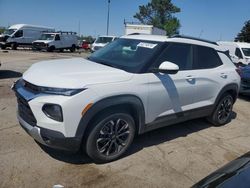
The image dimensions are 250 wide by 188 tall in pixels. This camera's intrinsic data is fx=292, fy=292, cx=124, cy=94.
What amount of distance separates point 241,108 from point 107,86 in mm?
5657

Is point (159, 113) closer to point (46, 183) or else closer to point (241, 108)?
point (46, 183)

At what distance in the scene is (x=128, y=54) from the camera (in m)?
4.82

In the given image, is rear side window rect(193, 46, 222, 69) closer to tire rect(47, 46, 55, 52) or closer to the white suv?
the white suv

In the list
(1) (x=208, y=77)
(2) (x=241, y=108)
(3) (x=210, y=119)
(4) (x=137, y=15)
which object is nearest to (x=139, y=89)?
(1) (x=208, y=77)

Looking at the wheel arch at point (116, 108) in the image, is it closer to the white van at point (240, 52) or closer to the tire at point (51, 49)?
the white van at point (240, 52)

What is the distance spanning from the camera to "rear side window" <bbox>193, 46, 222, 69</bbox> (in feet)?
17.4

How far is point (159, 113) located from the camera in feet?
15.1

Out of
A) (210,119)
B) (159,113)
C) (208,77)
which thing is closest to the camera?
(159,113)

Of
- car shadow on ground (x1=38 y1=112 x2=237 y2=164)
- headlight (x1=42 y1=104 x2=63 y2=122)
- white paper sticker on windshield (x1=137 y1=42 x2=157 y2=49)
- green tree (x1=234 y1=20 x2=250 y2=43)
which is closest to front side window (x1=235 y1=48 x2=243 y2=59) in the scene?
car shadow on ground (x1=38 y1=112 x2=237 y2=164)

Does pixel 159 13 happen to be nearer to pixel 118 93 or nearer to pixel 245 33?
pixel 245 33

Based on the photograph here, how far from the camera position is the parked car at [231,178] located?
2.30 meters

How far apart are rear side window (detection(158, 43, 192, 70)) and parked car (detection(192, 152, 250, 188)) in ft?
7.35

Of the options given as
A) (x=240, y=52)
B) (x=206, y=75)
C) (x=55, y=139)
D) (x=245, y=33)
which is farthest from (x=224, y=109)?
(x=245, y=33)

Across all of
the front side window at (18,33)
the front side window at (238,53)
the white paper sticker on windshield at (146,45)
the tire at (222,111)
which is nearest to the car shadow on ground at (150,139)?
the tire at (222,111)
